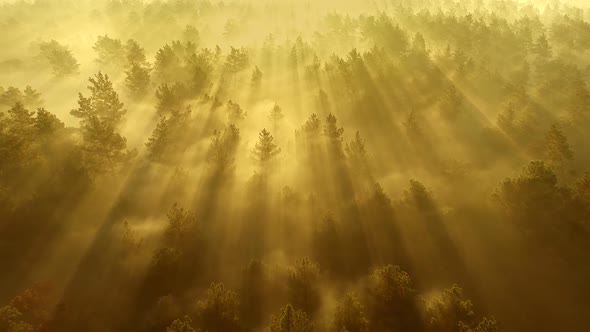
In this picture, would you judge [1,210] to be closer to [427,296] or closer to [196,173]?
[196,173]

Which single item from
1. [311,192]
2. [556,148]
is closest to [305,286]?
[311,192]

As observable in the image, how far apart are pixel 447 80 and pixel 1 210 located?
52415 millimetres

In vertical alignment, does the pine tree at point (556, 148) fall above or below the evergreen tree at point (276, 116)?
below

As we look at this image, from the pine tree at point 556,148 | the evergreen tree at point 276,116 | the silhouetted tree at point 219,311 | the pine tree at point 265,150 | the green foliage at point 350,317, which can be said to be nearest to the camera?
the green foliage at point 350,317

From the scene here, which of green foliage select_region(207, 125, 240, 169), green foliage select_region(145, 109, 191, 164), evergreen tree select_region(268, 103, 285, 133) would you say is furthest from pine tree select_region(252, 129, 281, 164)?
green foliage select_region(145, 109, 191, 164)

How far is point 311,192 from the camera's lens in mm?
32531

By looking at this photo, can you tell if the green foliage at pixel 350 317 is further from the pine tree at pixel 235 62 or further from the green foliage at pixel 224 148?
the pine tree at pixel 235 62

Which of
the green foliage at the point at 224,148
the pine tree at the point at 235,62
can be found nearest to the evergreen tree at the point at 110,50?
the pine tree at the point at 235,62

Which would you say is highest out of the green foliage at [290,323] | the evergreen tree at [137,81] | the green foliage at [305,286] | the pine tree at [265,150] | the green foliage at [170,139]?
the evergreen tree at [137,81]

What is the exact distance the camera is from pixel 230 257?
2612 cm

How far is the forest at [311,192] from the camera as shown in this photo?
21281 millimetres

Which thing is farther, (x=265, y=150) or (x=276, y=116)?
(x=276, y=116)

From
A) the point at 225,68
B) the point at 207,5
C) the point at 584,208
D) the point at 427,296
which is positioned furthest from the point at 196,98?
the point at 207,5

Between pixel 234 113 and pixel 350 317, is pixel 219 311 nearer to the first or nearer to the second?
pixel 350 317
